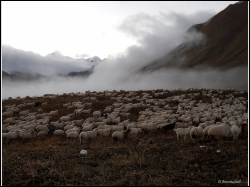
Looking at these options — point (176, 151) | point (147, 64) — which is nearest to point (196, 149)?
point (176, 151)

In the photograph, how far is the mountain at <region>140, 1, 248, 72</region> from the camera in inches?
3177

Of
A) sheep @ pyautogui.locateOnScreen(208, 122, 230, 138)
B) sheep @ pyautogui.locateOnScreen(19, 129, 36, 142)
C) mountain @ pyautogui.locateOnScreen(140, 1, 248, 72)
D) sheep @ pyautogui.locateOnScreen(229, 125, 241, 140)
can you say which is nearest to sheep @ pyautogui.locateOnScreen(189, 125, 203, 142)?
sheep @ pyautogui.locateOnScreen(208, 122, 230, 138)

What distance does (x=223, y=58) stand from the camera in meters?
83.0

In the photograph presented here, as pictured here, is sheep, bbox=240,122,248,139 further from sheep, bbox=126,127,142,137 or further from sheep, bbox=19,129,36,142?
sheep, bbox=19,129,36,142

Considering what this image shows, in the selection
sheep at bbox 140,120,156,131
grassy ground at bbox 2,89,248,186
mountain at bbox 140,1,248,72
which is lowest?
grassy ground at bbox 2,89,248,186

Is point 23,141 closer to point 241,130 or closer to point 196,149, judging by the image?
point 196,149

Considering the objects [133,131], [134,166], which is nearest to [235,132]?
[133,131]

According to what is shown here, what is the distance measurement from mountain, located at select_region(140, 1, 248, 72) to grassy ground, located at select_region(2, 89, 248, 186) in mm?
78742

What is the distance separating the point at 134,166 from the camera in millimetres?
6324

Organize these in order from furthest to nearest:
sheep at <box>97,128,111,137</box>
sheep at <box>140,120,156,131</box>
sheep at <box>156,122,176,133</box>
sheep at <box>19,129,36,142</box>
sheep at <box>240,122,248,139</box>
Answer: sheep at <box>156,122,176,133</box>, sheep at <box>140,120,156,131</box>, sheep at <box>97,128,111,137</box>, sheep at <box>19,129,36,142</box>, sheep at <box>240,122,248,139</box>

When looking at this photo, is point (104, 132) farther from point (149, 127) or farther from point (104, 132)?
point (149, 127)

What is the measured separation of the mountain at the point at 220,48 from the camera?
3177 inches

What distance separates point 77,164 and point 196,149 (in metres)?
4.70

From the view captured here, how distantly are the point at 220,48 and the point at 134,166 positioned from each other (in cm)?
10114
